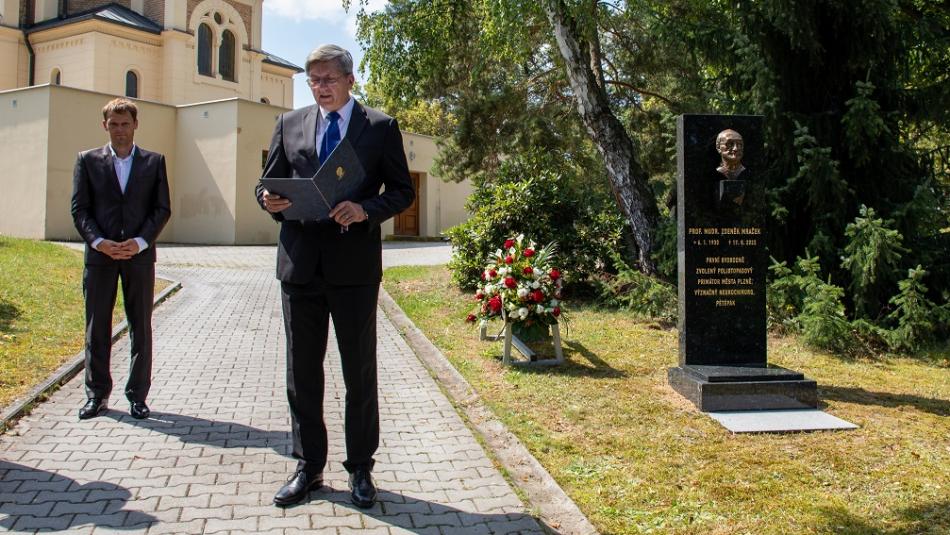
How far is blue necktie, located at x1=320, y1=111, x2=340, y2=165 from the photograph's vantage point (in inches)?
161

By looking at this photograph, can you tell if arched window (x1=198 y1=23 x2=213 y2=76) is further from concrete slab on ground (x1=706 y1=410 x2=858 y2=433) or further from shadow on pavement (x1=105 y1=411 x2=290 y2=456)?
concrete slab on ground (x1=706 y1=410 x2=858 y2=433)

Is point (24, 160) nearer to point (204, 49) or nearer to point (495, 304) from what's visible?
point (204, 49)

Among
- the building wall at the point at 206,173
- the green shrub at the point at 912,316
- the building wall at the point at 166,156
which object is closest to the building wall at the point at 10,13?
the building wall at the point at 166,156

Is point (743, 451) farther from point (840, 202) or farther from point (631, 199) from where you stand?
point (631, 199)

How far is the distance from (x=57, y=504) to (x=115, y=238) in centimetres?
221

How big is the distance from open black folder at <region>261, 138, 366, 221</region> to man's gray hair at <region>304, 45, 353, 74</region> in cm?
37

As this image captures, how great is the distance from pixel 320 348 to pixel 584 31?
29.0ft

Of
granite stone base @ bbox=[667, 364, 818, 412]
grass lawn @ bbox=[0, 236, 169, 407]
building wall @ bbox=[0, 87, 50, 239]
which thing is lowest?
granite stone base @ bbox=[667, 364, 818, 412]

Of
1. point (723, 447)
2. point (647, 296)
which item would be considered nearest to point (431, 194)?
point (647, 296)

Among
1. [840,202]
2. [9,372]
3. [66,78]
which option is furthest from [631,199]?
[66,78]

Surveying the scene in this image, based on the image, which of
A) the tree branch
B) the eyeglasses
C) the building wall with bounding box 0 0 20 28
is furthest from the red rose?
the building wall with bounding box 0 0 20 28

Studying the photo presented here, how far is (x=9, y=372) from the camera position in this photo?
681 centimetres

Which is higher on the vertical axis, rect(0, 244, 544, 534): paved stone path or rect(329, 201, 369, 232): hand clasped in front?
rect(329, 201, 369, 232): hand clasped in front

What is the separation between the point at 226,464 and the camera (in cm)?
475
